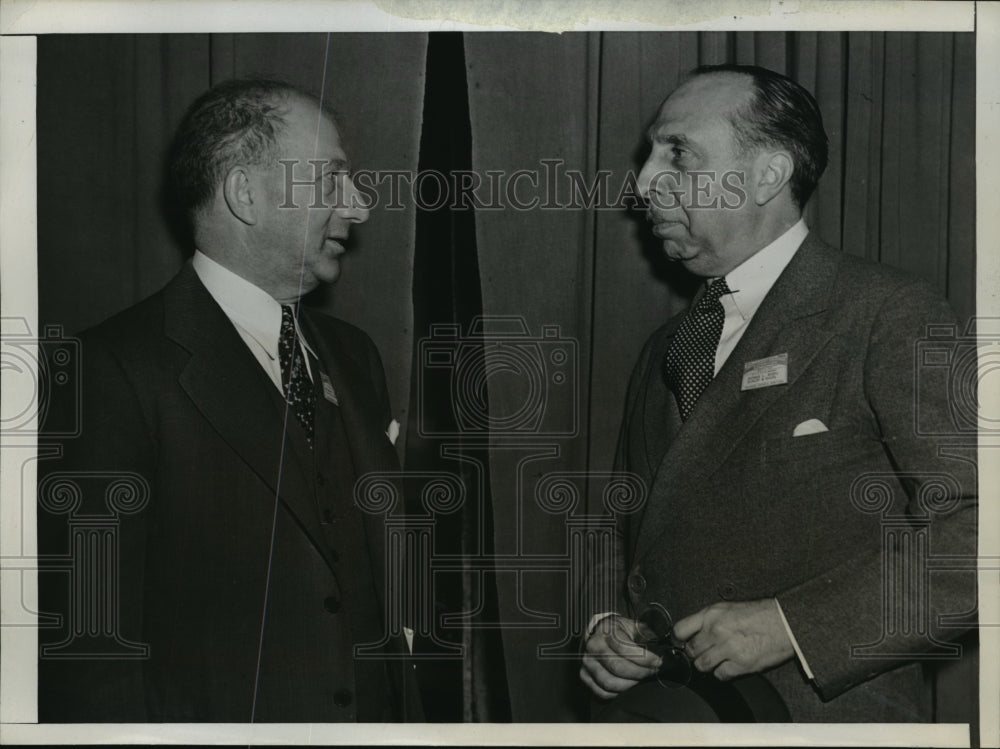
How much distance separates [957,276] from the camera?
2174mm

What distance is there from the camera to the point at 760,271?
2135mm

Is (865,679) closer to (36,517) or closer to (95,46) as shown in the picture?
(36,517)

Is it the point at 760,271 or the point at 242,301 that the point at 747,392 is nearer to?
the point at 760,271

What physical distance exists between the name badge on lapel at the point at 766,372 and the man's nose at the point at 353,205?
2.63ft

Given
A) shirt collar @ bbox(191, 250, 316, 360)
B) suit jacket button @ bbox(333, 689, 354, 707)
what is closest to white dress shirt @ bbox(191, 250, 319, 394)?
shirt collar @ bbox(191, 250, 316, 360)

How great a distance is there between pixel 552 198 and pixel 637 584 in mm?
768

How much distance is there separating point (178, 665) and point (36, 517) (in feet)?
1.36

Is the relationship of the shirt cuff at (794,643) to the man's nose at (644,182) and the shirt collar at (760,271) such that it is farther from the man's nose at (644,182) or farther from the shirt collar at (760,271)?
the man's nose at (644,182)

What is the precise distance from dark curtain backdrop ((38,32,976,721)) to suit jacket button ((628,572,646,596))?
0.44 feet

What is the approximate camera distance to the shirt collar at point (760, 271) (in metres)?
2.13

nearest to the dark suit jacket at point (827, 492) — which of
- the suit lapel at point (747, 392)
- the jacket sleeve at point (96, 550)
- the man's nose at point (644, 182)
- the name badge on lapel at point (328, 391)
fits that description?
the suit lapel at point (747, 392)

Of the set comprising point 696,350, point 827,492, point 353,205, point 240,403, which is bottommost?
point 827,492

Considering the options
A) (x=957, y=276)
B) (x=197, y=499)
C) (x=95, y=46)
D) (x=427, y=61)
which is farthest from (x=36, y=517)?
(x=957, y=276)

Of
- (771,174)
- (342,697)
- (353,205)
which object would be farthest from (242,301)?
(771,174)
